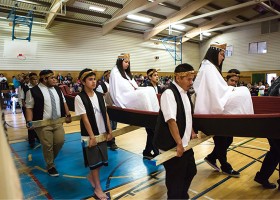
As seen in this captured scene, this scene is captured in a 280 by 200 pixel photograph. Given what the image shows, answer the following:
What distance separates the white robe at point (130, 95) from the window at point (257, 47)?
51.3 feet

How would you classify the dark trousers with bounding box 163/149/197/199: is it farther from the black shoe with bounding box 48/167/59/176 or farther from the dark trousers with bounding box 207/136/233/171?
Answer: the black shoe with bounding box 48/167/59/176

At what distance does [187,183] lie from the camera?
1948 mm

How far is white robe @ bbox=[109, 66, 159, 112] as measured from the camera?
305 cm

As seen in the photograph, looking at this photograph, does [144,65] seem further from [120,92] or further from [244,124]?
[244,124]

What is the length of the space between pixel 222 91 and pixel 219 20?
13.9 metres

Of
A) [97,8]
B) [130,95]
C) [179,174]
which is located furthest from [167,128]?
[97,8]

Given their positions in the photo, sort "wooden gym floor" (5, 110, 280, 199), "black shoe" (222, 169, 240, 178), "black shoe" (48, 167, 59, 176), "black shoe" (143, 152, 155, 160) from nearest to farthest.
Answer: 1. "wooden gym floor" (5, 110, 280, 199)
2. "black shoe" (222, 169, 240, 178)
3. "black shoe" (48, 167, 59, 176)
4. "black shoe" (143, 152, 155, 160)

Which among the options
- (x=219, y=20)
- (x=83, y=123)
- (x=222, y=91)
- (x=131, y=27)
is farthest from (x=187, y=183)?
(x=219, y=20)

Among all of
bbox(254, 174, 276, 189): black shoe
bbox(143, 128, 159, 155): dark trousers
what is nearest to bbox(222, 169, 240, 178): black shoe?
bbox(254, 174, 276, 189): black shoe

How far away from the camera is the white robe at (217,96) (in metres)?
2.30

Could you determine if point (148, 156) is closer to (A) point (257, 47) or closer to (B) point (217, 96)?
(B) point (217, 96)

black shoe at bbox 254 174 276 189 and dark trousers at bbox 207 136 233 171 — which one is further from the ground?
dark trousers at bbox 207 136 233 171

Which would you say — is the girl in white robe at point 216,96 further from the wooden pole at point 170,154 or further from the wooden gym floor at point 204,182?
the wooden gym floor at point 204,182

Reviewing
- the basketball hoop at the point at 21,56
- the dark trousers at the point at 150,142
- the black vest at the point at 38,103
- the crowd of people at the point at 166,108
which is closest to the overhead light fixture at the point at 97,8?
the basketball hoop at the point at 21,56
